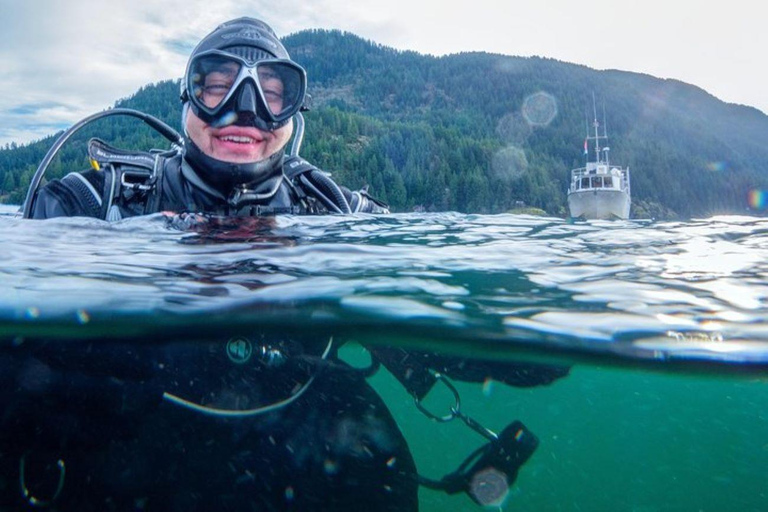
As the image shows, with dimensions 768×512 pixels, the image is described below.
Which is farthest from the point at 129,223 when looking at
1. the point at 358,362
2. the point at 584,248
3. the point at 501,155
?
the point at 501,155

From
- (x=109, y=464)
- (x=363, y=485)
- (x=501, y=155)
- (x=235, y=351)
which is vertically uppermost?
(x=501, y=155)

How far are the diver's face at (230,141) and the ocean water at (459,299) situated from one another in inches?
28.4

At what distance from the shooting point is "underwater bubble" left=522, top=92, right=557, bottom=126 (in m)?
151

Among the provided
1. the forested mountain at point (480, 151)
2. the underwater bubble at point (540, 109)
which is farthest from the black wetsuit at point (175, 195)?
the underwater bubble at point (540, 109)

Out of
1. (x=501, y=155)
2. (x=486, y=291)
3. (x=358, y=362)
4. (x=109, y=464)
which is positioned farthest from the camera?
(x=501, y=155)

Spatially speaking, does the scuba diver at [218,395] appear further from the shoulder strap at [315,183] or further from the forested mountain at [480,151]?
the forested mountain at [480,151]

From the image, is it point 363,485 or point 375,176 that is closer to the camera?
point 363,485

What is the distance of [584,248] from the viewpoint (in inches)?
215

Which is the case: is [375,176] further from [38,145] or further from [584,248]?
[584,248]

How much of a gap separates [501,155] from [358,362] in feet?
335

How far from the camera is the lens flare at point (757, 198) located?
391 ft

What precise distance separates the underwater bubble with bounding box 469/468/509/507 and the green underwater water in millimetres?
533

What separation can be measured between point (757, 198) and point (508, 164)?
210 ft

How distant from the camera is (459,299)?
12.2ft
